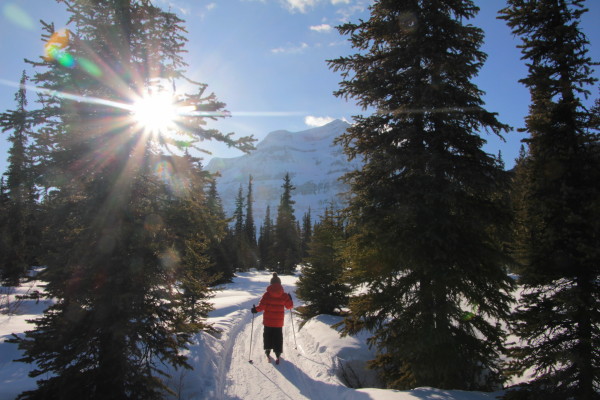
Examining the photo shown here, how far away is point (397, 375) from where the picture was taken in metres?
8.38

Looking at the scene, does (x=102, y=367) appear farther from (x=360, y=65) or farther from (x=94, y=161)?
(x=360, y=65)

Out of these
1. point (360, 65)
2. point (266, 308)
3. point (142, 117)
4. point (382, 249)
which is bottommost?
point (266, 308)

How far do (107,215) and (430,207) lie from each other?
648 centimetres

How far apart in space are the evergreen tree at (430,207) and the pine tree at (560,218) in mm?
940

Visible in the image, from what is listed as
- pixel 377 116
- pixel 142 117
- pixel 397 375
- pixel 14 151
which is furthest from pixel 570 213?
pixel 14 151

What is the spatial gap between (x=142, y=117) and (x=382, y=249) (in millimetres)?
6160

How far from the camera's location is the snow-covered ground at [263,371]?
21.1 ft

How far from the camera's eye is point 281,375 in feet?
26.1

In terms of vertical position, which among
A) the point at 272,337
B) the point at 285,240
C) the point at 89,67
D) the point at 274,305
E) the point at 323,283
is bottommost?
the point at 285,240

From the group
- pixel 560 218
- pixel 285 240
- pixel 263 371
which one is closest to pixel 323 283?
pixel 263 371

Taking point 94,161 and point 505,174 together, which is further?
point 505,174

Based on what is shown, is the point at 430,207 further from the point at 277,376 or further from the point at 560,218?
the point at 277,376

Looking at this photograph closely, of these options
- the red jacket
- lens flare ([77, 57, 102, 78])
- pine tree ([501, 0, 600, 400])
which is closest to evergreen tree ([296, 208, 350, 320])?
the red jacket

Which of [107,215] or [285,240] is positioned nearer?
[107,215]
